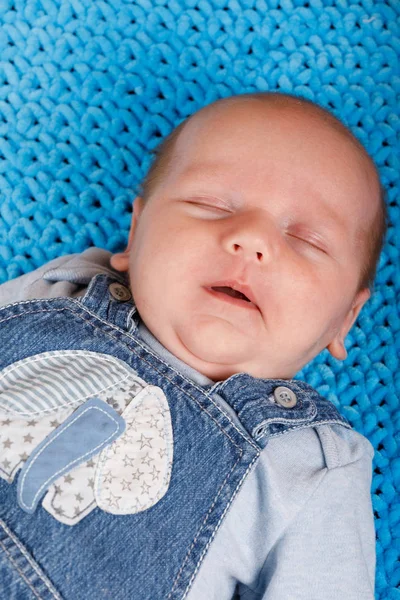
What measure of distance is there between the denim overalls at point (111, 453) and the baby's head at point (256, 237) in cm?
5

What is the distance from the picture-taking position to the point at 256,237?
0.87 metres

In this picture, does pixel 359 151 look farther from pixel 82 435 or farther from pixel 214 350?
pixel 82 435

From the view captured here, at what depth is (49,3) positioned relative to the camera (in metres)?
1.34

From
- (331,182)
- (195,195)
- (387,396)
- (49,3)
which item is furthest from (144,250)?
(49,3)

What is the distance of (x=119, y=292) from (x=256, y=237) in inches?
8.7

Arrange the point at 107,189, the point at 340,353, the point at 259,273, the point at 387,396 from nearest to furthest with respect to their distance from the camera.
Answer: the point at 259,273
the point at 340,353
the point at 387,396
the point at 107,189

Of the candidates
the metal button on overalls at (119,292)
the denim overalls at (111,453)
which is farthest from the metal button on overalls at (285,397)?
the metal button on overalls at (119,292)

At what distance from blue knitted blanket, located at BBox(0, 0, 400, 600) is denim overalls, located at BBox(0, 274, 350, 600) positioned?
327 mm

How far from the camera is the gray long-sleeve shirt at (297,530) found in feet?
2.77

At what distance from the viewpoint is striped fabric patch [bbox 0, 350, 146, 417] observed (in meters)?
0.86

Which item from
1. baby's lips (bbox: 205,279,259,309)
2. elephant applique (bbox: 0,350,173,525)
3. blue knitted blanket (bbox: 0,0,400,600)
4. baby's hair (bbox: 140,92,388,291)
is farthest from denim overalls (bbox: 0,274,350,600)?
blue knitted blanket (bbox: 0,0,400,600)

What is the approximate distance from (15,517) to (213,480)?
A: 0.21 meters

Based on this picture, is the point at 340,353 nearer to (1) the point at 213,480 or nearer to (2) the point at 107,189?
(1) the point at 213,480

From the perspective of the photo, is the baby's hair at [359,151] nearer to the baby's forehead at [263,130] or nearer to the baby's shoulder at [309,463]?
the baby's forehead at [263,130]
